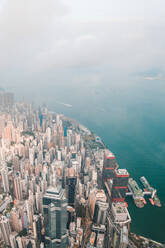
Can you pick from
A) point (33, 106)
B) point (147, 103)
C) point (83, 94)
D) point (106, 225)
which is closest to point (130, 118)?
point (147, 103)

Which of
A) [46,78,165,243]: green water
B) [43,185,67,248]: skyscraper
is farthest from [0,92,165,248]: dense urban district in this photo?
[46,78,165,243]: green water

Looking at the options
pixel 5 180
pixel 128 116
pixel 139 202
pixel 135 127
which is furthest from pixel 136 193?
pixel 128 116

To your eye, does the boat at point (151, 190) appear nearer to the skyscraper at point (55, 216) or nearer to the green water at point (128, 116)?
the green water at point (128, 116)

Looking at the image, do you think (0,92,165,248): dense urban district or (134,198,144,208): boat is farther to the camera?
(134,198,144,208): boat

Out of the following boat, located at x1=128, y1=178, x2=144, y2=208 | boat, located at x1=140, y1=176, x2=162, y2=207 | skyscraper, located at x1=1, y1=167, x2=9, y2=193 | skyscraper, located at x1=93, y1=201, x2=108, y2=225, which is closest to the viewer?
skyscraper, located at x1=93, y1=201, x2=108, y2=225

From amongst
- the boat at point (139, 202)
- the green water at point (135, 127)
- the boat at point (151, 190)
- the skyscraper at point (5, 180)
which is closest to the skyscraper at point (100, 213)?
the green water at point (135, 127)

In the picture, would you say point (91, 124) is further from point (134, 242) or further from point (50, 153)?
A: point (134, 242)

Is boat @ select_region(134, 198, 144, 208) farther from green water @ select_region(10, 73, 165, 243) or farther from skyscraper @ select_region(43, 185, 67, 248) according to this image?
skyscraper @ select_region(43, 185, 67, 248)

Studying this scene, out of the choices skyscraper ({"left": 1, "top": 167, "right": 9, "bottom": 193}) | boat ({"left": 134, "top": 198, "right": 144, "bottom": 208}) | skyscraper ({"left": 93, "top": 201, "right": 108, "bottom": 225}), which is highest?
skyscraper ({"left": 1, "top": 167, "right": 9, "bottom": 193})

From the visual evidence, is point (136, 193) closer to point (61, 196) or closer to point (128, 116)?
point (61, 196)

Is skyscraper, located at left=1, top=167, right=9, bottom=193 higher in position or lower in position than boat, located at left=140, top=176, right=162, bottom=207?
higher
